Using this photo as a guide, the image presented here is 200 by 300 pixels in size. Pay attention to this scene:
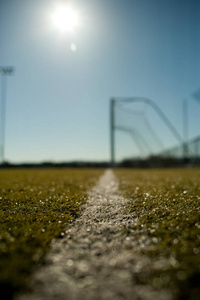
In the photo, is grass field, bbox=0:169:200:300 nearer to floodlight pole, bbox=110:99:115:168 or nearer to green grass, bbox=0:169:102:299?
green grass, bbox=0:169:102:299

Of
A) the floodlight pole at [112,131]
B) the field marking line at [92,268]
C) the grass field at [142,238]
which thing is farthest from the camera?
the floodlight pole at [112,131]

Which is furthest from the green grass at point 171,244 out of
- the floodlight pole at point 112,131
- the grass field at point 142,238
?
the floodlight pole at point 112,131

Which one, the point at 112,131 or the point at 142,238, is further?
the point at 112,131

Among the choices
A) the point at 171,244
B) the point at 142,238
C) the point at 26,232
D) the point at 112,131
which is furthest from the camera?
the point at 112,131

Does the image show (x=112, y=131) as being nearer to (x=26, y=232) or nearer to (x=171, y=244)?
(x=26, y=232)

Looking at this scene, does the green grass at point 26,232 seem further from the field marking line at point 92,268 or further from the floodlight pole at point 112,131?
the floodlight pole at point 112,131

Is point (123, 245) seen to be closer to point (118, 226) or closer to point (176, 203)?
point (118, 226)

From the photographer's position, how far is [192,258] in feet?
5.51

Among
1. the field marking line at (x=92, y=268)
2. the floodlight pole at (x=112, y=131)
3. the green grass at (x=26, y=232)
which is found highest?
the floodlight pole at (x=112, y=131)

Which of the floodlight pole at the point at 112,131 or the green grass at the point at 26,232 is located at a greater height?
the floodlight pole at the point at 112,131

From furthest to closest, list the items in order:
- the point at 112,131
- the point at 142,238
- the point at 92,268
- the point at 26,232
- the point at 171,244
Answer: the point at 112,131
the point at 26,232
the point at 142,238
the point at 171,244
the point at 92,268

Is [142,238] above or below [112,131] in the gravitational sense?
below

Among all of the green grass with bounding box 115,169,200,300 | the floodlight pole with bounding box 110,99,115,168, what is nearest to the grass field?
the green grass with bounding box 115,169,200,300

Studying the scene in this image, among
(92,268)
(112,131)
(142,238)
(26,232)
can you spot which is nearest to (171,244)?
(142,238)
